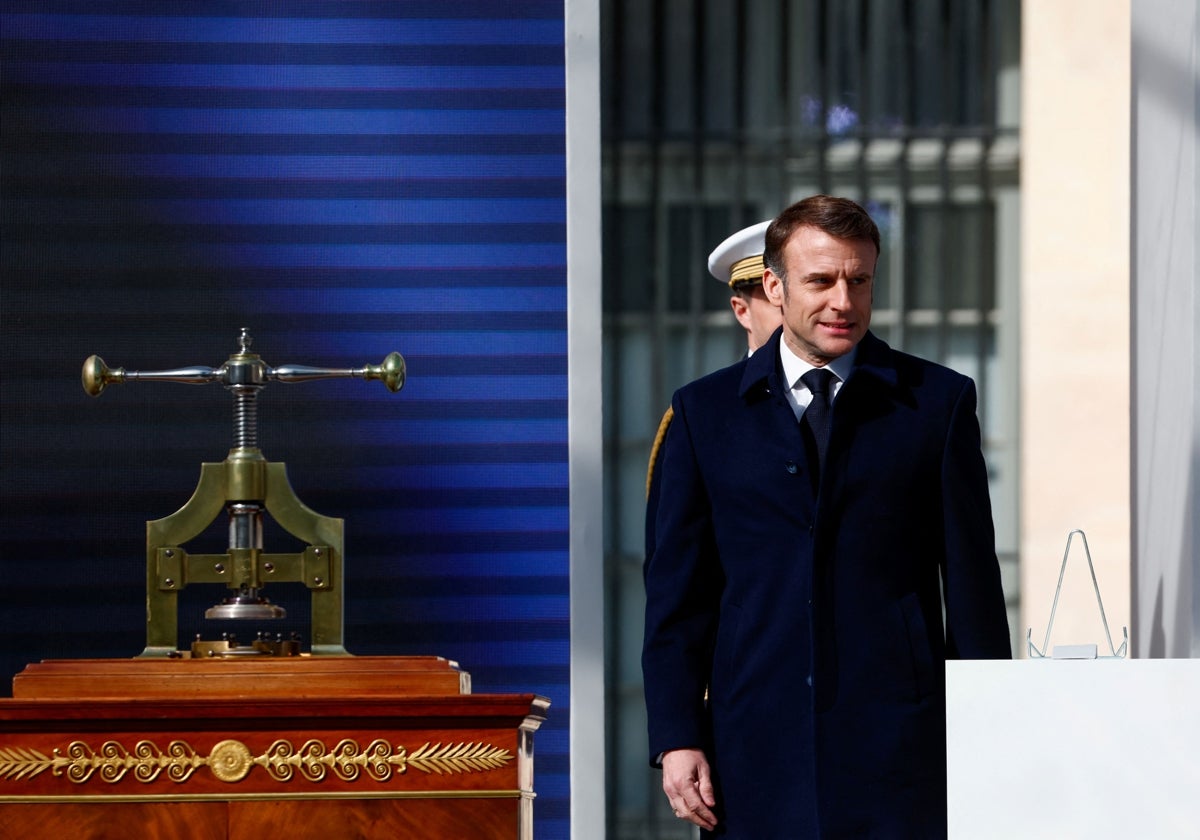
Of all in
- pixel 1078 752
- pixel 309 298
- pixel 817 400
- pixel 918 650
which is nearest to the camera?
pixel 1078 752

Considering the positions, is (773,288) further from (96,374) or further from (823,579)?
(96,374)

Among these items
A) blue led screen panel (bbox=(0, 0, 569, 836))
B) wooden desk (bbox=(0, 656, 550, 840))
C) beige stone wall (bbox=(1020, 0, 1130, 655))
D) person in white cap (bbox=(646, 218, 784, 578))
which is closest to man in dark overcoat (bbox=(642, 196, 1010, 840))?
wooden desk (bbox=(0, 656, 550, 840))

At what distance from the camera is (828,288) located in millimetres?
2760

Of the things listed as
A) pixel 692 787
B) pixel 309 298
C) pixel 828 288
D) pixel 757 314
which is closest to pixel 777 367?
pixel 828 288

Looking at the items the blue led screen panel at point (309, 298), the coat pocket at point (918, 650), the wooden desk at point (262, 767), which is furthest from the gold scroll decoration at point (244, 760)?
the blue led screen panel at point (309, 298)

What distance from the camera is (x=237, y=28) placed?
4344 mm

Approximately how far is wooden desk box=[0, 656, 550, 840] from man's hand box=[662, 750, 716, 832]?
244mm

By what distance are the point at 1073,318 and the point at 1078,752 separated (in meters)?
3.23

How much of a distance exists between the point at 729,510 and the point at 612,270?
2425 millimetres

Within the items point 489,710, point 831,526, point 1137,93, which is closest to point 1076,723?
point 831,526

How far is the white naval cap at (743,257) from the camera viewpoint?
3701 mm

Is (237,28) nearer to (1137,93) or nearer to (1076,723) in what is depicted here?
(1137,93)

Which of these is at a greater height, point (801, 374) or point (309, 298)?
point (309, 298)

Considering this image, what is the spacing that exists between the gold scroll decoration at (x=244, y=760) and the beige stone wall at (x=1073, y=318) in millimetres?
2678
